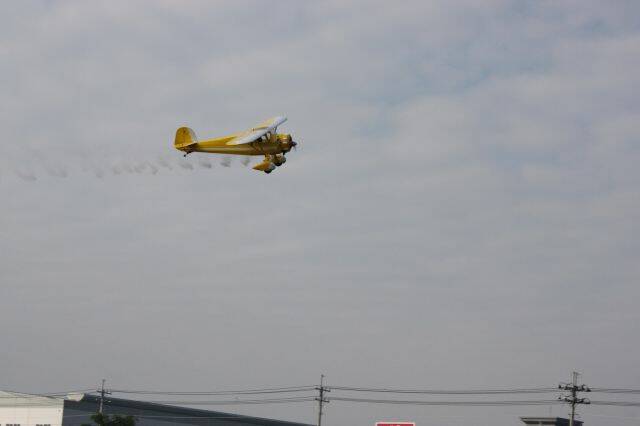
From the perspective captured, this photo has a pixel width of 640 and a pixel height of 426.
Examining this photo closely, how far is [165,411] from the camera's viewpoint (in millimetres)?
118188

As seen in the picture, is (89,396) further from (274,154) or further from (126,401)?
(274,154)

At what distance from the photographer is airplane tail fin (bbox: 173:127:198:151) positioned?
74250 mm

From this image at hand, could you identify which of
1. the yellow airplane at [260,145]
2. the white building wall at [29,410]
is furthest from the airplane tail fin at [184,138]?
the white building wall at [29,410]

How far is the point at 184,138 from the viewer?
74625 mm

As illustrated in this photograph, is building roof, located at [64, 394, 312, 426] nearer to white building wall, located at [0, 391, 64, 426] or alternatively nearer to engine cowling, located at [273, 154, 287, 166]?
white building wall, located at [0, 391, 64, 426]

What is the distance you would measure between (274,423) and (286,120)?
238ft

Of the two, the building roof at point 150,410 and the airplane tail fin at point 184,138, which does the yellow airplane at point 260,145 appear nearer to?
the airplane tail fin at point 184,138

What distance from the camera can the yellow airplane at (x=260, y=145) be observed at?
68625mm

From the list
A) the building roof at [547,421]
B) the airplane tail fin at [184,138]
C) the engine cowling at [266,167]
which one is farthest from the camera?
the building roof at [547,421]

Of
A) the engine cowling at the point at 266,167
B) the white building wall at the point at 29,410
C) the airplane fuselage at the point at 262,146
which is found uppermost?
the airplane fuselage at the point at 262,146

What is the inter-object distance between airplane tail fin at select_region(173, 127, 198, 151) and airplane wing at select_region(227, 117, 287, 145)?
3.86 m

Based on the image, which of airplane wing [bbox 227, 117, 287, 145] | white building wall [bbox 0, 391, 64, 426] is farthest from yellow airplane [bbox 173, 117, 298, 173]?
white building wall [bbox 0, 391, 64, 426]

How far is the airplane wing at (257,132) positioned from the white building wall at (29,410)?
4576cm

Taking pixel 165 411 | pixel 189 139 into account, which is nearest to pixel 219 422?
pixel 165 411
